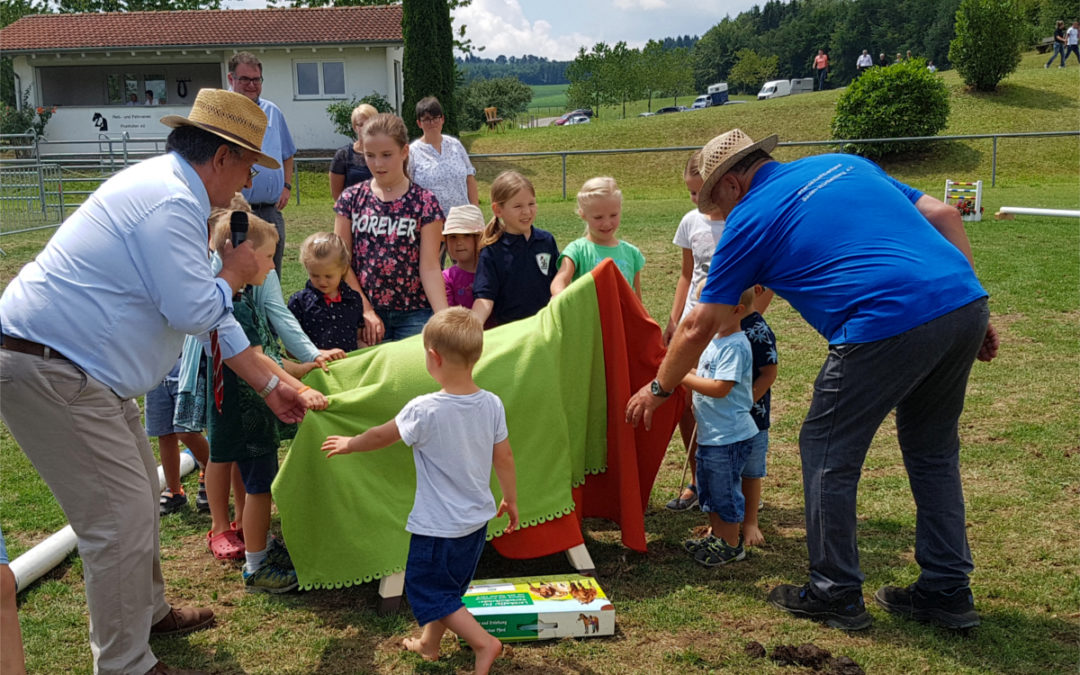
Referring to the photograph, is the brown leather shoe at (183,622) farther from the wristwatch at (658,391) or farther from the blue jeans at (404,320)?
the wristwatch at (658,391)

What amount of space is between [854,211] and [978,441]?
321 centimetres

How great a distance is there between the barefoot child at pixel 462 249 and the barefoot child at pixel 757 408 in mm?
1725

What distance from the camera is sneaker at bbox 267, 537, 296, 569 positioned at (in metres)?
4.49

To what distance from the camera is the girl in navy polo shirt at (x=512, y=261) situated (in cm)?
505

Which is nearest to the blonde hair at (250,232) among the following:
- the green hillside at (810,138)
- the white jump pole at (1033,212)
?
the white jump pole at (1033,212)

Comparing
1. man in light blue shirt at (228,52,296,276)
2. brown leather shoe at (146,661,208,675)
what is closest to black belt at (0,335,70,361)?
brown leather shoe at (146,661,208,675)

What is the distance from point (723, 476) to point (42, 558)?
3.46 meters

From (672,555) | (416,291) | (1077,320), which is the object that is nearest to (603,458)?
(672,555)

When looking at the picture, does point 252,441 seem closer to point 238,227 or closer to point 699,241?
point 238,227

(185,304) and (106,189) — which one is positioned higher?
(106,189)

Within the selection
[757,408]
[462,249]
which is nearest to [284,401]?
[462,249]

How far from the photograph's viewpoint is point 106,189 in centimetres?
321

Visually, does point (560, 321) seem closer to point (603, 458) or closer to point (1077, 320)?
point (603, 458)

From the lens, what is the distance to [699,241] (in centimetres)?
553
